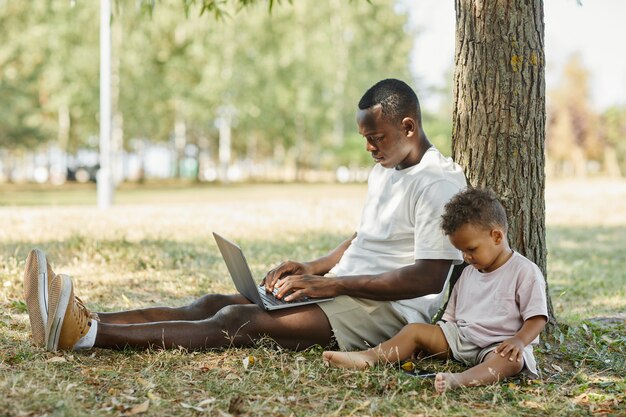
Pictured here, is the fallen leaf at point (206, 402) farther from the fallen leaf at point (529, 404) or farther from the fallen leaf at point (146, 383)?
the fallen leaf at point (529, 404)

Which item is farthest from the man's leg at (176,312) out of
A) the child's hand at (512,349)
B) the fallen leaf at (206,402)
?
the child's hand at (512,349)

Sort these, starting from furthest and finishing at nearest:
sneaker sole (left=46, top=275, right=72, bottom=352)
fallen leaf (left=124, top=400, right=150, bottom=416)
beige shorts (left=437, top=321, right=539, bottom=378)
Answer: beige shorts (left=437, top=321, right=539, bottom=378)
sneaker sole (left=46, top=275, right=72, bottom=352)
fallen leaf (left=124, top=400, right=150, bottom=416)

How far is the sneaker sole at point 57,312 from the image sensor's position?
3578 mm

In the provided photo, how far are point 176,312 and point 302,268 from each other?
74 cm

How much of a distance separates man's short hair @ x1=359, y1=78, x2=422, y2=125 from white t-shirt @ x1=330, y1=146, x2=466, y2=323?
10.0 inches

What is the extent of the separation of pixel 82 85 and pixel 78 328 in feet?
96.0

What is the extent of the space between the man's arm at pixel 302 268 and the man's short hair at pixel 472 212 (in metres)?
0.94

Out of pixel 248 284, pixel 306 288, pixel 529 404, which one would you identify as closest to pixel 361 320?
pixel 306 288

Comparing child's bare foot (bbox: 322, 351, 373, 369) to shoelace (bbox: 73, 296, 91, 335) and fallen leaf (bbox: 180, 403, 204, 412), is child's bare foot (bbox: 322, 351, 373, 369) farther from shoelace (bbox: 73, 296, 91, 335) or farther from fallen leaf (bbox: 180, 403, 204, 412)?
shoelace (bbox: 73, 296, 91, 335)

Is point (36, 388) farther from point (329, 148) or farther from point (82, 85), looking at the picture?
point (329, 148)

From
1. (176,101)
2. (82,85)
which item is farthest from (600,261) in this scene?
(176,101)

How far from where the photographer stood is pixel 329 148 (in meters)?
41.0

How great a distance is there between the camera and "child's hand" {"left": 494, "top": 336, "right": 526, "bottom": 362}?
3.47 m

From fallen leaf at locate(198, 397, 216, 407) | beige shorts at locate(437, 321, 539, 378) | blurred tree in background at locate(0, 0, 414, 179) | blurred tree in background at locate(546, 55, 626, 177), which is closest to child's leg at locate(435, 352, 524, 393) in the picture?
beige shorts at locate(437, 321, 539, 378)
